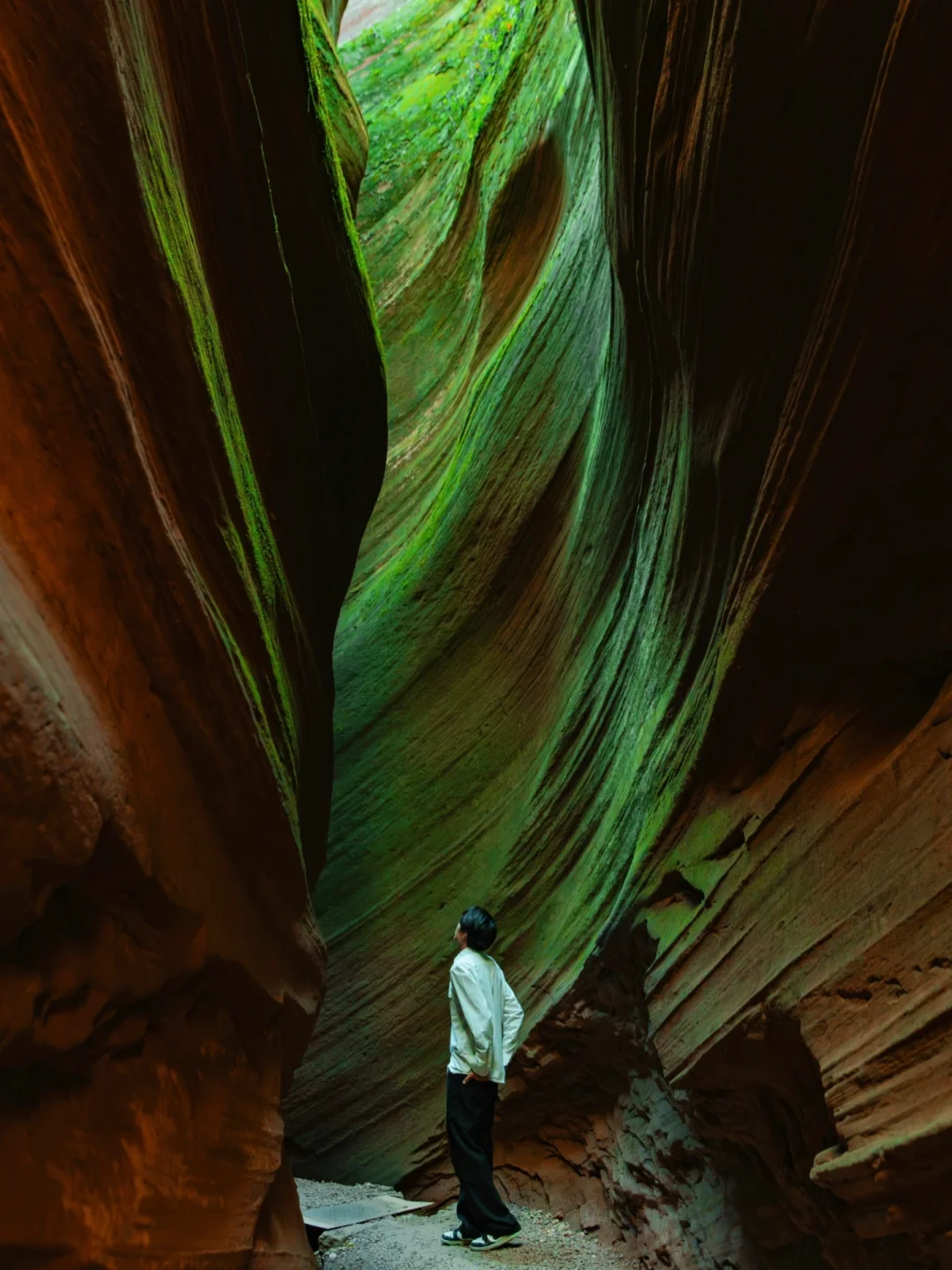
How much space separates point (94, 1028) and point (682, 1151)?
3.11m

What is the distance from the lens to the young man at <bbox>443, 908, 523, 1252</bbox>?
Result: 5340mm

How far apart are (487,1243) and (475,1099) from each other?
0.65m

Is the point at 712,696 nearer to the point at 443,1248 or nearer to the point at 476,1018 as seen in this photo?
the point at 476,1018

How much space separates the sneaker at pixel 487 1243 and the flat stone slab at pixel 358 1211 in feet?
2.84

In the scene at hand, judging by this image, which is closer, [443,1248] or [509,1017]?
[443,1248]

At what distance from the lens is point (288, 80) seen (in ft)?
17.8

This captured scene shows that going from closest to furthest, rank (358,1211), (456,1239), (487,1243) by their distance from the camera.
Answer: (487,1243) → (456,1239) → (358,1211)

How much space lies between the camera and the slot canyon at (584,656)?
8.50ft

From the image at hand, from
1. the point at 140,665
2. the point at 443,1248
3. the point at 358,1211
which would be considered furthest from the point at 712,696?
the point at 358,1211

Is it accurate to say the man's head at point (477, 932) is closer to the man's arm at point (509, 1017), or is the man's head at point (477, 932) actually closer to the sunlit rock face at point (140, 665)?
the man's arm at point (509, 1017)

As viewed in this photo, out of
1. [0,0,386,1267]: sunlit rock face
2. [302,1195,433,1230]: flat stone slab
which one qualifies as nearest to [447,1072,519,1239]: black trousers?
[302,1195,433,1230]: flat stone slab

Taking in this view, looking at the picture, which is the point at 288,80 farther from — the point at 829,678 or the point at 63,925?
the point at 63,925

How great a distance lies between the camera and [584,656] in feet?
23.7

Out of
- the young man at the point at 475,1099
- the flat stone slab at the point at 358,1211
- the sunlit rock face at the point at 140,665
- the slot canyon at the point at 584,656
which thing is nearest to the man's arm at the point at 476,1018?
the young man at the point at 475,1099
